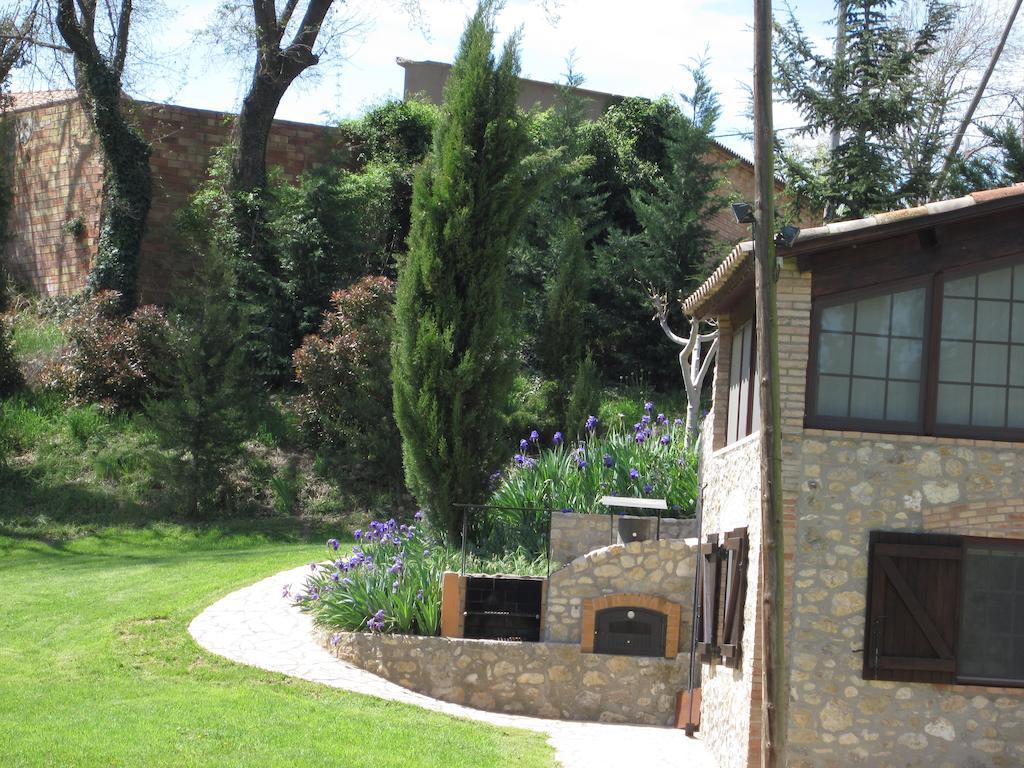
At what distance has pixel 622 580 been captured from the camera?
11891mm

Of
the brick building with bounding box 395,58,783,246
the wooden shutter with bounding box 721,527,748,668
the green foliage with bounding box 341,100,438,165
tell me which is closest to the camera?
the wooden shutter with bounding box 721,527,748,668

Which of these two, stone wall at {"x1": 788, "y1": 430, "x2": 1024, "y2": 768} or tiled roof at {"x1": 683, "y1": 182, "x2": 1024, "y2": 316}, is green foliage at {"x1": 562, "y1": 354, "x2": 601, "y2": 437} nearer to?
stone wall at {"x1": 788, "y1": 430, "x2": 1024, "y2": 768}

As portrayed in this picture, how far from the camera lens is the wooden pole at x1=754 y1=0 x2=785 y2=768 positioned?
25.0 feet

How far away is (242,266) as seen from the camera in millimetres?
22781

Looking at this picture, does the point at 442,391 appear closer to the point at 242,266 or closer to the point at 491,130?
the point at 491,130

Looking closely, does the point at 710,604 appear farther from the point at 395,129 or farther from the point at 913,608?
the point at 395,129

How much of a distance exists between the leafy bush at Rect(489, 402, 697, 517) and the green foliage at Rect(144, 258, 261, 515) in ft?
18.9

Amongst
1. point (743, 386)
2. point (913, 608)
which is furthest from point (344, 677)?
point (913, 608)

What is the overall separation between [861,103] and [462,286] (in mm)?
9532

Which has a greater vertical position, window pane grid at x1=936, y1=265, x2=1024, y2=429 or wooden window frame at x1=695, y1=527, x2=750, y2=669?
window pane grid at x1=936, y1=265, x2=1024, y2=429

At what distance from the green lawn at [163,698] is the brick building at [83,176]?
10.3 meters

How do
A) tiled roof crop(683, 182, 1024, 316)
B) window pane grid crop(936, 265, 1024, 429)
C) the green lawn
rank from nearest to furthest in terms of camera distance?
1. the green lawn
2. tiled roof crop(683, 182, 1024, 316)
3. window pane grid crop(936, 265, 1024, 429)

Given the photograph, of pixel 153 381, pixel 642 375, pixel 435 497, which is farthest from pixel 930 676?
pixel 153 381

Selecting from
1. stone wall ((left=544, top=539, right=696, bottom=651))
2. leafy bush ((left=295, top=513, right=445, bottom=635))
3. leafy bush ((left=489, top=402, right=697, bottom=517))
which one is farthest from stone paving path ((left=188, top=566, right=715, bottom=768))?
leafy bush ((left=489, top=402, right=697, bottom=517))
